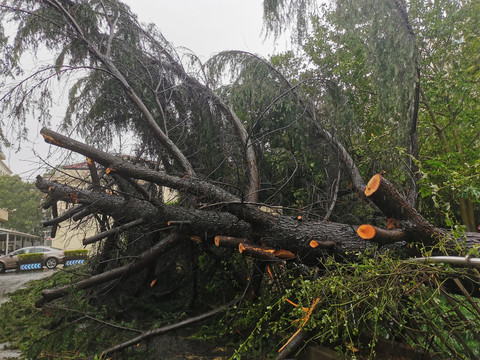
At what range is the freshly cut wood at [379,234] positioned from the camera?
3078 millimetres

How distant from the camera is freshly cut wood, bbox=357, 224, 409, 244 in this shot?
3078mm

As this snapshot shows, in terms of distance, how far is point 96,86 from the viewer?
242 inches

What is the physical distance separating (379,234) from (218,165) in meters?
3.59

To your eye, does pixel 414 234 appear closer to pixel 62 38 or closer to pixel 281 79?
pixel 281 79

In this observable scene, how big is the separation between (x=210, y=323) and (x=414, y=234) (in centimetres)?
301

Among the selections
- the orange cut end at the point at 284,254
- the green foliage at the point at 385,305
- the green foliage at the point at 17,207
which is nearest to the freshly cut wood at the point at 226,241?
the orange cut end at the point at 284,254

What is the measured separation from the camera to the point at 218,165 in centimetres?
623

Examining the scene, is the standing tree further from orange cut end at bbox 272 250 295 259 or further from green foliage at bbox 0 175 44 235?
green foliage at bbox 0 175 44 235

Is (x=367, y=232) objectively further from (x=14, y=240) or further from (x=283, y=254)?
(x=14, y=240)

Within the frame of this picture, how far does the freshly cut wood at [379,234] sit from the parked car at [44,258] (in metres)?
15.1

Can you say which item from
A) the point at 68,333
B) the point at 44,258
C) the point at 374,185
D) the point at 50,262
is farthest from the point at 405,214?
the point at 50,262

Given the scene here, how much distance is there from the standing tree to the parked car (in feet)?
37.4

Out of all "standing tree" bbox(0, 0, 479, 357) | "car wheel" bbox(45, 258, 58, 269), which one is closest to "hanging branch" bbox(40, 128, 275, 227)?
"standing tree" bbox(0, 0, 479, 357)

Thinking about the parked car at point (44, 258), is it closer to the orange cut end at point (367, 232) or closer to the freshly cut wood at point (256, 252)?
the freshly cut wood at point (256, 252)
